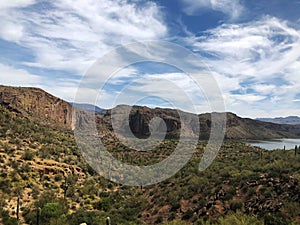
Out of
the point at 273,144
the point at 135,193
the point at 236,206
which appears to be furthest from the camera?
the point at 273,144

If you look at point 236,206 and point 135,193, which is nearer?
point 236,206

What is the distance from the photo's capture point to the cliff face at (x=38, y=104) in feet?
216

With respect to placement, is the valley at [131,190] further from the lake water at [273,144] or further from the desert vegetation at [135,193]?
the lake water at [273,144]

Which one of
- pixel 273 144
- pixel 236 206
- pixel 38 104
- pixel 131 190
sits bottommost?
pixel 131 190

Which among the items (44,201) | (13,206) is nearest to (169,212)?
(44,201)

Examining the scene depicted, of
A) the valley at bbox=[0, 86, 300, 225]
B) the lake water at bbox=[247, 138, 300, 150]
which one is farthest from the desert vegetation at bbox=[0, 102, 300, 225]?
the lake water at bbox=[247, 138, 300, 150]

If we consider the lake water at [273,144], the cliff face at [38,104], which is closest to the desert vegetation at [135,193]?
the cliff face at [38,104]

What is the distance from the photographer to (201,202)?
20.5 metres

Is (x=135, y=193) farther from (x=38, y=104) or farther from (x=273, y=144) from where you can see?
(x=273, y=144)

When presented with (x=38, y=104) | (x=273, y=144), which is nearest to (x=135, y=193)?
(x=38, y=104)

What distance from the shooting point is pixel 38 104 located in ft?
243

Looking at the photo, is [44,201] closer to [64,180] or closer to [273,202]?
[64,180]

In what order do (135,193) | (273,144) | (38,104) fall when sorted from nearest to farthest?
(135,193), (38,104), (273,144)

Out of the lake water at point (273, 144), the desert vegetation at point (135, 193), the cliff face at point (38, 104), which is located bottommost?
the desert vegetation at point (135, 193)
